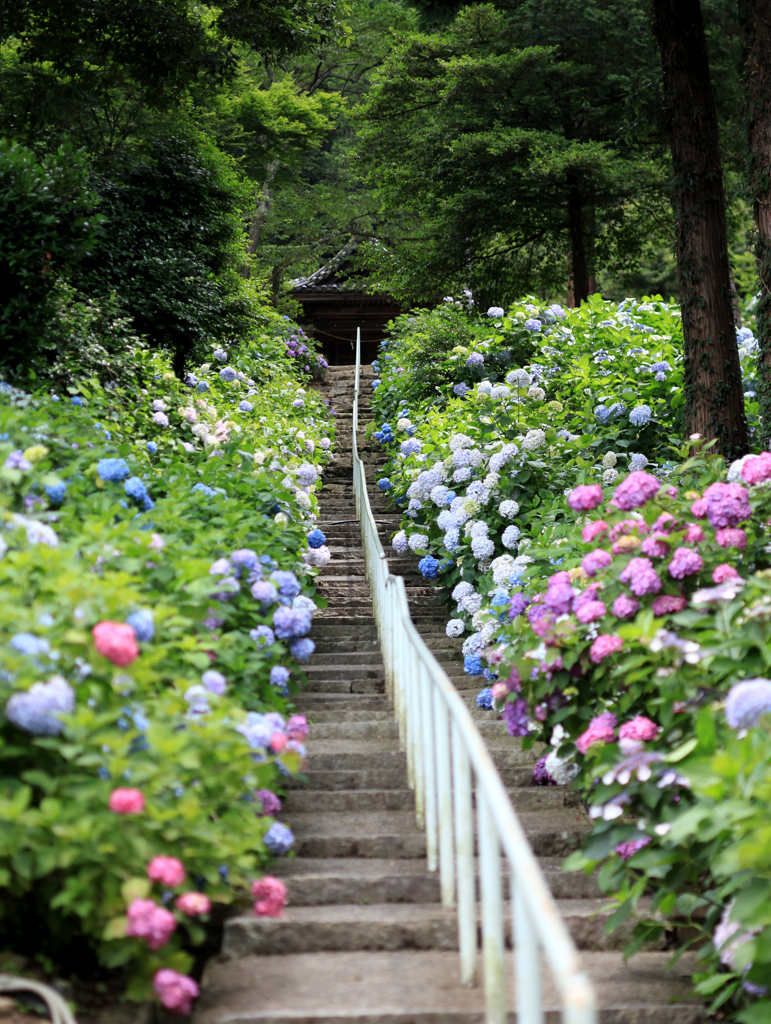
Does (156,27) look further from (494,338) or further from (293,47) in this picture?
(494,338)

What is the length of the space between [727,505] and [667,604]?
44cm

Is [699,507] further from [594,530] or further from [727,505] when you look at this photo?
[594,530]

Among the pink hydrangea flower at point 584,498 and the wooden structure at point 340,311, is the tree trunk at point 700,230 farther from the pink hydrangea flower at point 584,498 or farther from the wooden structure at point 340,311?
the wooden structure at point 340,311

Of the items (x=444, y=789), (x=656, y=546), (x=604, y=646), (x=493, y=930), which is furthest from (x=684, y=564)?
(x=493, y=930)

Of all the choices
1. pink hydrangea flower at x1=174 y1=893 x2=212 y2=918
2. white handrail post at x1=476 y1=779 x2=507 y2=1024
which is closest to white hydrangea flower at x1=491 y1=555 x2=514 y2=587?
white handrail post at x1=476 y1=779 x2=507 y2=1024

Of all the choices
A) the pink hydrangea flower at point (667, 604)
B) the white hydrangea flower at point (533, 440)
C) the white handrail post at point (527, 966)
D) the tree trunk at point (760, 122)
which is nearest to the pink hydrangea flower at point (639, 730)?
the pink hydrangea flower at point (667, 604)

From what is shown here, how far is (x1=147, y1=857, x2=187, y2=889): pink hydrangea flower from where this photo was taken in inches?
76.4

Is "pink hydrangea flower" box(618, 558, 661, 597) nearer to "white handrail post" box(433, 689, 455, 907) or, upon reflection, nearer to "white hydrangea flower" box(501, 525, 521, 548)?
"white handrail post" box(433, 689, 455, 907)

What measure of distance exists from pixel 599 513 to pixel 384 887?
171 centimetres

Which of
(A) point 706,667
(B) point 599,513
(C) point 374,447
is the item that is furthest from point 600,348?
(A) point 706,667

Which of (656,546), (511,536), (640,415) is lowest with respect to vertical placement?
(511,536)

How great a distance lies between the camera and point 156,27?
26.1 ft

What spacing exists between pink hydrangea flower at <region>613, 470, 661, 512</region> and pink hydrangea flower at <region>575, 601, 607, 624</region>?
465 mm

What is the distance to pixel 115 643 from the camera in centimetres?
210
